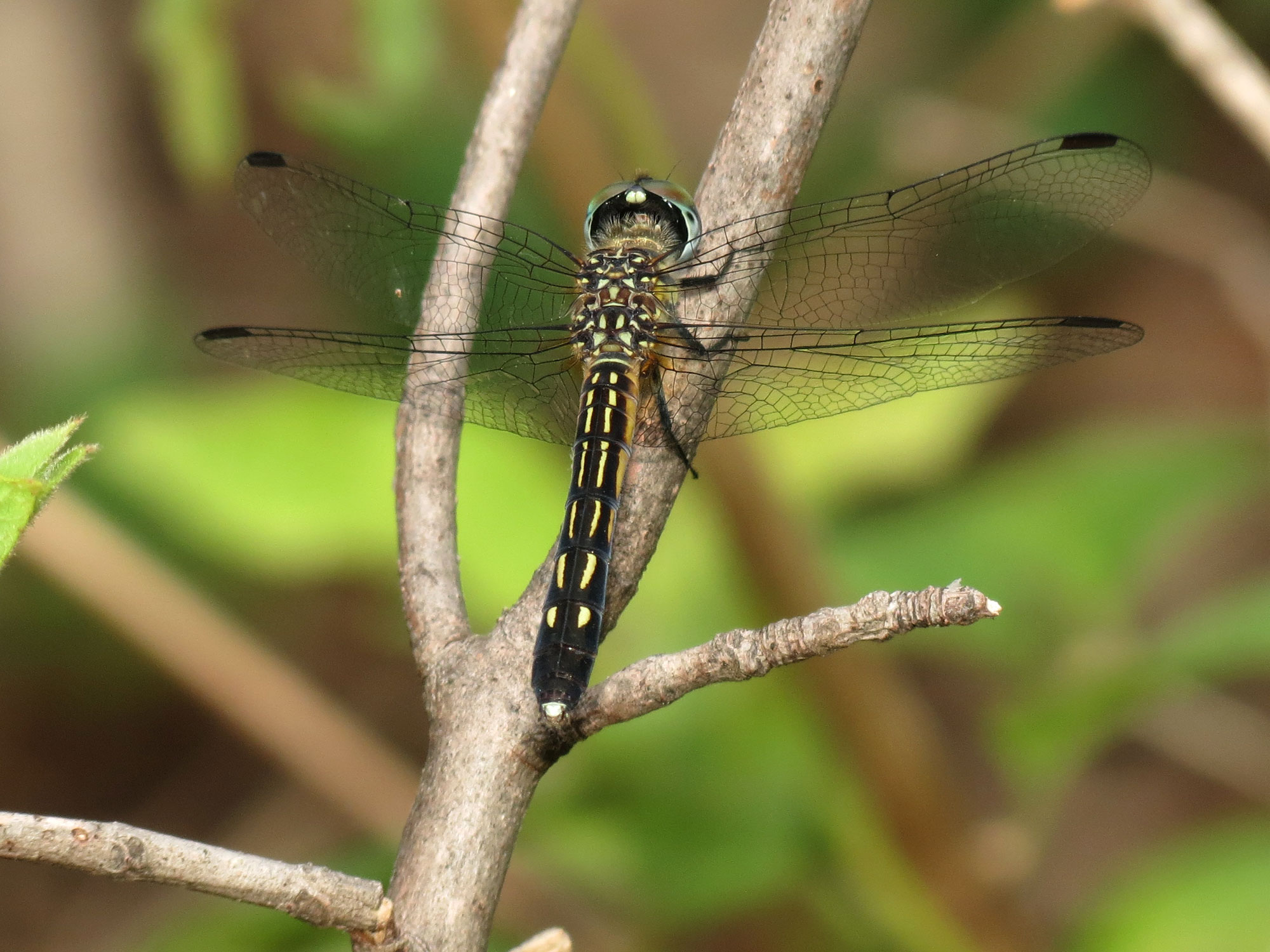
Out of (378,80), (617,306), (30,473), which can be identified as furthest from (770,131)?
(378,80)

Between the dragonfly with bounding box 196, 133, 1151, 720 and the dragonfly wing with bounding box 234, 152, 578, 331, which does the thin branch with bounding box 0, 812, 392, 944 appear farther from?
the dragonfly wing with bounding box 234, 152, 578, 331

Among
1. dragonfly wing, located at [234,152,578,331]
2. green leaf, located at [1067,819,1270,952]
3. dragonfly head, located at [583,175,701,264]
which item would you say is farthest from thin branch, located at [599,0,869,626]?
green leaf, located at [1067,819,1270,952]

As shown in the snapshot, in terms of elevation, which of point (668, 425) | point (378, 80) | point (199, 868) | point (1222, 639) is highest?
point (378, 80)

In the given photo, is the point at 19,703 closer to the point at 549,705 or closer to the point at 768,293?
the point at 768,293

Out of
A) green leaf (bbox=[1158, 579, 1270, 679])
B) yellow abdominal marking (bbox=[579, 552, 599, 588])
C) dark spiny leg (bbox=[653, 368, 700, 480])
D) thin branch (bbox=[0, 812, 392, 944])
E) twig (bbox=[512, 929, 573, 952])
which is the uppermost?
green leaf (bbox=[1158, 579, 1270, 679])

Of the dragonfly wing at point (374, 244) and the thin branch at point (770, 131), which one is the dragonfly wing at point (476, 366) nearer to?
the dragonfly wing at point (374, 244)

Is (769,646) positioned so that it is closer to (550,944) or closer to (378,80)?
(550,944)

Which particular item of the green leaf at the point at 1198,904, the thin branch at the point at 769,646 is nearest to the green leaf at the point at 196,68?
the thin branch at the point at 769,646
